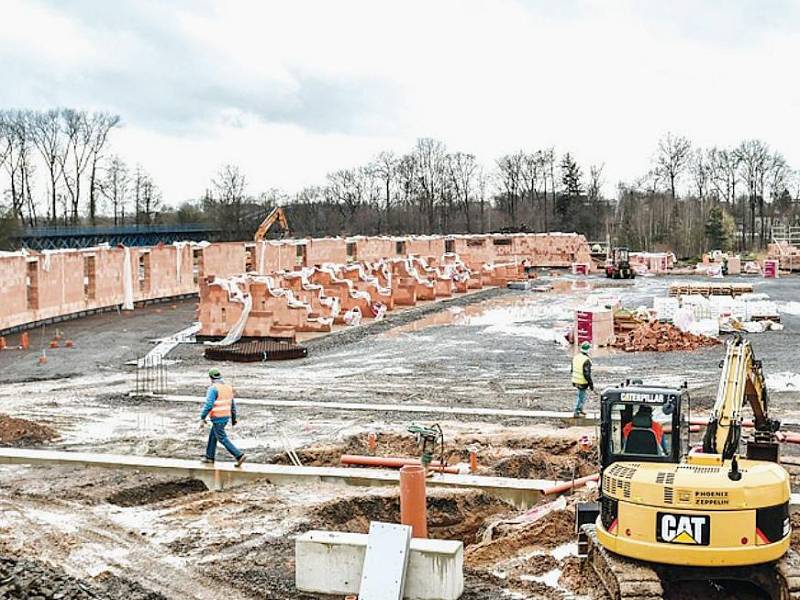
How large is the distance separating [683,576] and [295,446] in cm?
818

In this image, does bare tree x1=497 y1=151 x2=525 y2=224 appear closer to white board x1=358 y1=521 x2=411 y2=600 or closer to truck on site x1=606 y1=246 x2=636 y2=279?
truck on site x1=606 y1=246 x2=636 y2=279

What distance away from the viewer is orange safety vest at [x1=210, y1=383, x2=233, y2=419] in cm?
1317

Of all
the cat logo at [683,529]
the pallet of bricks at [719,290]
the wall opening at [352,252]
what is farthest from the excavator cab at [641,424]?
the wall opening at [352,252]

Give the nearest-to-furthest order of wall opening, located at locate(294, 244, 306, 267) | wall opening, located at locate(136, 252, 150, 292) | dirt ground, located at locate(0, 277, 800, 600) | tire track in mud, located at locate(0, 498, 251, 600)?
tire track in mud, located at locate(0, 498, 251, 600), dirt ground, located at locate(0, 277, 800, 600), wall opening, located at locate(136, 252, 150, 292), wall opening, located at locate(294, 244, 306, 267)

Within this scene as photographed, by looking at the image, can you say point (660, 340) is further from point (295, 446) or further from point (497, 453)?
point (295, 446)

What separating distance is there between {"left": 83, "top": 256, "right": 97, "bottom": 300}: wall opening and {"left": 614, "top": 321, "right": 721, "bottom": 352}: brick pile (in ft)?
67.0

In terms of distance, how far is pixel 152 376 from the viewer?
23.2m

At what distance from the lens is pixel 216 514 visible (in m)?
11.6

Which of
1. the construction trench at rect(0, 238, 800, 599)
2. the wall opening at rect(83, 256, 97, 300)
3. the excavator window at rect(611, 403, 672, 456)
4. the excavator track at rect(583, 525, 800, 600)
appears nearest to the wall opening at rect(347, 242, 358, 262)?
the wall opening at rect(83, 256, 97, 300)

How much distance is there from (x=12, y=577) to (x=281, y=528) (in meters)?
2.93

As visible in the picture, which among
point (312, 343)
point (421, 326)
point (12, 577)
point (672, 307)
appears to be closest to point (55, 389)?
point (312, 343)

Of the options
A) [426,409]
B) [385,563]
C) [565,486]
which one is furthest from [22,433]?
[385,563]

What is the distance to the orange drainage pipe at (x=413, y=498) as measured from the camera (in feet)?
33.0

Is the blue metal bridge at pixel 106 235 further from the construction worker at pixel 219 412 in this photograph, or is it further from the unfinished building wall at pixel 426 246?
the construction worker at pixel 219 412
